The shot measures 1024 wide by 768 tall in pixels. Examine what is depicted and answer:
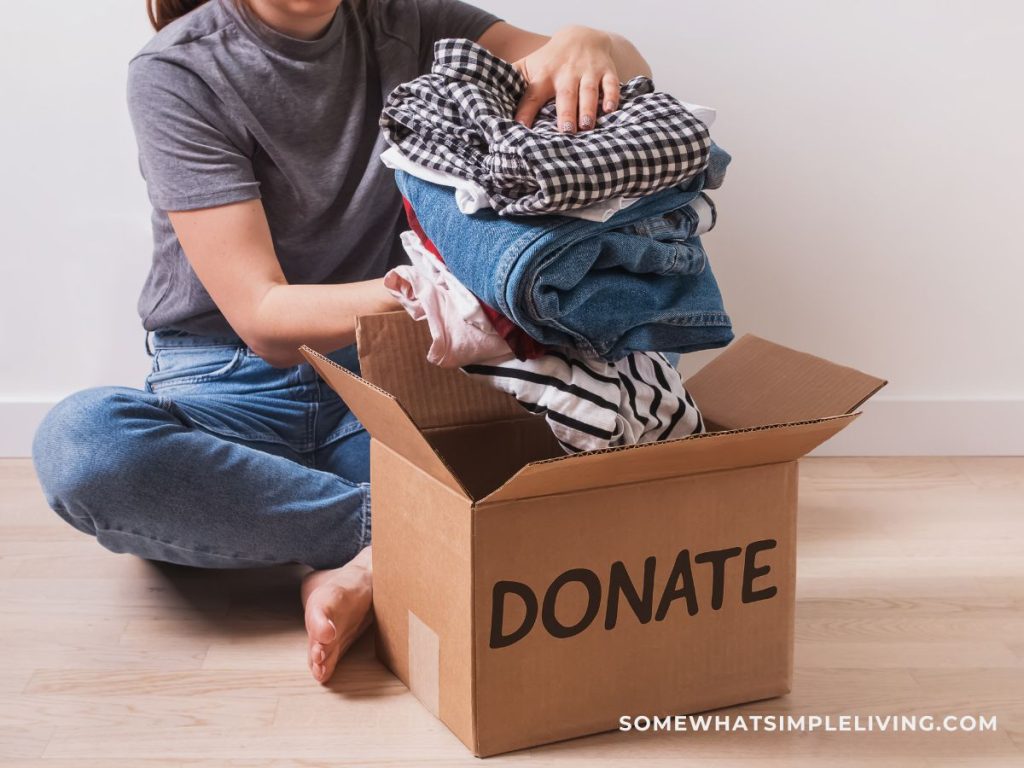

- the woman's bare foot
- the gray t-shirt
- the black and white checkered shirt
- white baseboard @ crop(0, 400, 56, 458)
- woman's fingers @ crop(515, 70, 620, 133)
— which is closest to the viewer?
the black and white checkered shirt

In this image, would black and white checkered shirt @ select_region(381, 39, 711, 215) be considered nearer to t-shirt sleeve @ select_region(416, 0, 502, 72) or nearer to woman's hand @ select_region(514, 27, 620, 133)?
woman's hand @ select_region(514, 27, 620, 133)

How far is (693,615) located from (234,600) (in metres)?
0.54

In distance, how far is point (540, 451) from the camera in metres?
1.15

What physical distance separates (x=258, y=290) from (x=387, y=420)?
273mm

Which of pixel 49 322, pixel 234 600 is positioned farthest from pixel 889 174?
pixel 49 322

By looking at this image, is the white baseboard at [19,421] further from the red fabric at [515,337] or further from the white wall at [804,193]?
the red fabric at [515,337]

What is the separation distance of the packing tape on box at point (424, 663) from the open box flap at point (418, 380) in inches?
7.4

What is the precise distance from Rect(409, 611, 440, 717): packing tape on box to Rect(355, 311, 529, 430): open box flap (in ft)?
0.62

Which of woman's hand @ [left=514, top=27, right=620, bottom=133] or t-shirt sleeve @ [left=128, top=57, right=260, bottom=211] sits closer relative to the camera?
woman's hand @ [left=514, top=27, right=620, bottom=133]

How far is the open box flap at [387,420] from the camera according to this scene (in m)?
0.90

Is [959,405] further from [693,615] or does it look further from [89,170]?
[89,170]

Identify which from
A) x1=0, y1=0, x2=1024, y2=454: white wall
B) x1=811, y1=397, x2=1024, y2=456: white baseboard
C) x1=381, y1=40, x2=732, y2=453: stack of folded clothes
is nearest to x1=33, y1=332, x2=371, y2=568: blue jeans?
x1=381, y1=40, x2=732, y2=453: stack of folded clothes

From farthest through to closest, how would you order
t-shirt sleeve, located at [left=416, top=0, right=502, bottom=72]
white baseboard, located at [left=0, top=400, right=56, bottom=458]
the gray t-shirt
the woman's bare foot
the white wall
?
white baseboard, located at [left=0, top=400, right=56, bottom=458] < the white wall < t-shirt sleeve, located at [left=416, top=0, right=502, bottom=72] < the gray t-shirt < the woman's bare foot

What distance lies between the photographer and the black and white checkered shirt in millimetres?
862
